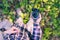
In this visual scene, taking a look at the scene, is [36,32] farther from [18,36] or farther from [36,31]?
[18,36]

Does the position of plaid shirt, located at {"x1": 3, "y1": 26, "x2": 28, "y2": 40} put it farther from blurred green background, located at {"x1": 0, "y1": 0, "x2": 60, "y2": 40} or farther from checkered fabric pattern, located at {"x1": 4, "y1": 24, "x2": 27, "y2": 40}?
blurred green background, located at {"x1": 0, "y1": 0, "x2": 60, "y2": 40}

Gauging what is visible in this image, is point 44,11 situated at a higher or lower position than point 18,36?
higher

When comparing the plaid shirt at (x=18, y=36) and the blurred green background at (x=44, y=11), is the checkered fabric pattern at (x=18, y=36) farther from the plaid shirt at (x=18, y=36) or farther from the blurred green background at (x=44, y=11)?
the blurred green background at (x=44, y=11)

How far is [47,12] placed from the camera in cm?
277

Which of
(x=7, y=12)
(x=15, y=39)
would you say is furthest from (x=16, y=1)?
(x=15, y=39)

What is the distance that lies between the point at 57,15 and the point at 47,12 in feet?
0.30

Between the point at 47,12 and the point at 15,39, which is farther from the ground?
the point at 47,12

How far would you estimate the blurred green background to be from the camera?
276 cm

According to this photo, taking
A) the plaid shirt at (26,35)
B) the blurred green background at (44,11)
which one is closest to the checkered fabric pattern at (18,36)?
the plaid shirt at (26,35)

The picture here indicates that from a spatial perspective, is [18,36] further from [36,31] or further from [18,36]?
[36,31]

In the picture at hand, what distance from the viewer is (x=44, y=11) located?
2.77m

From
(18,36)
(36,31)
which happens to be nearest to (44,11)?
(36,31)

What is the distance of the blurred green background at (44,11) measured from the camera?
2756mm

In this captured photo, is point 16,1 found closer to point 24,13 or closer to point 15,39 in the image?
point 24,13
